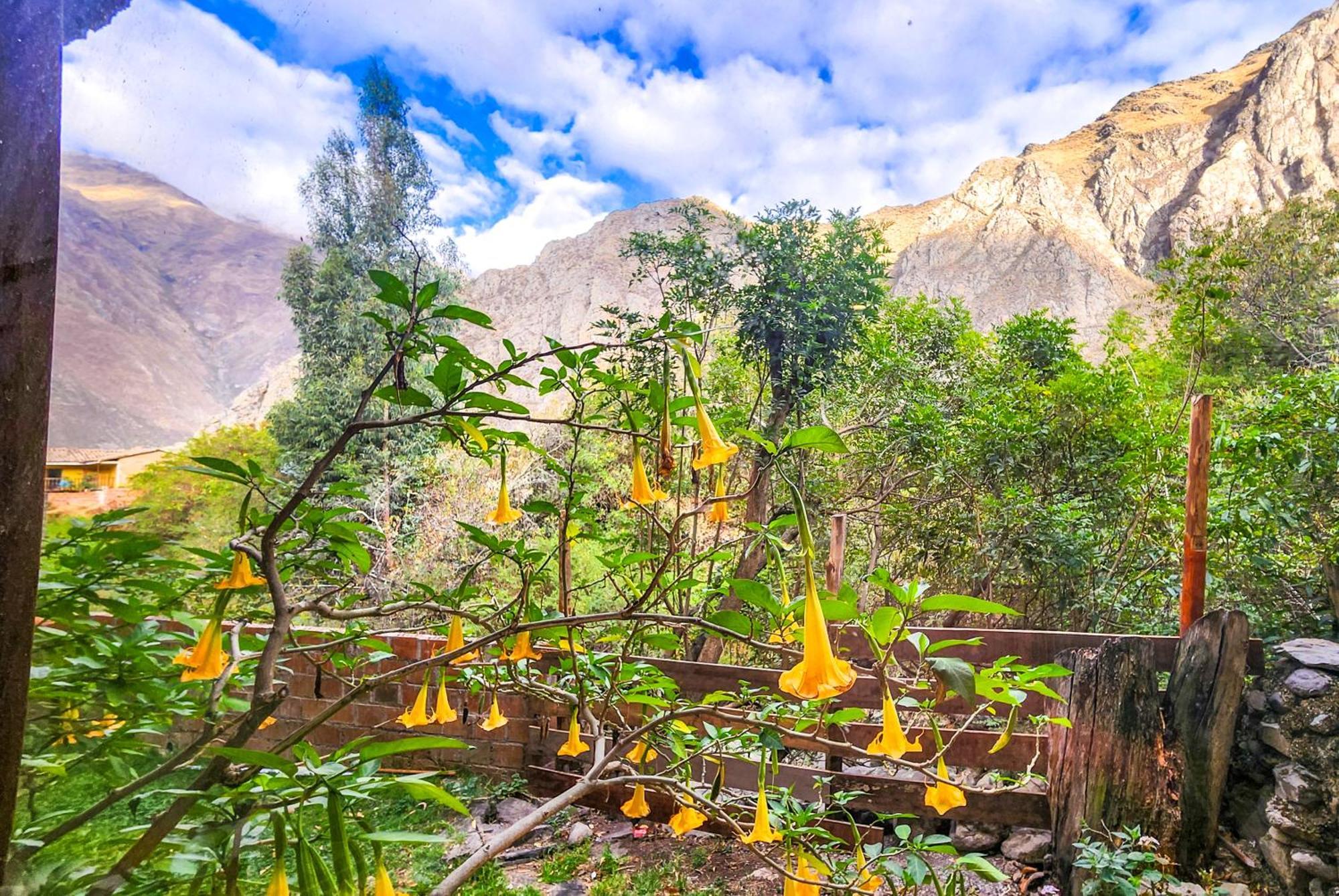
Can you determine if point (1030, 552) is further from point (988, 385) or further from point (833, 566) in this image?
point (833, 566)

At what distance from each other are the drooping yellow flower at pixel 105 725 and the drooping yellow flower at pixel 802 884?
516mm

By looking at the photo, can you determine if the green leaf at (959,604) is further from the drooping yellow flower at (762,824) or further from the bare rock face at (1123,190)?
the bare rock face at (1123,190)

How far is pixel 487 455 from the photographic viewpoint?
21.7 inches

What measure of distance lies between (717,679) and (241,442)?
6.32 ft

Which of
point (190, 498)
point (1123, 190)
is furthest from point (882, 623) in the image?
point (1123, 190)

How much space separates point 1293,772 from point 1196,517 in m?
0.48

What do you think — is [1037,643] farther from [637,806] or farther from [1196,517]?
[637,806]

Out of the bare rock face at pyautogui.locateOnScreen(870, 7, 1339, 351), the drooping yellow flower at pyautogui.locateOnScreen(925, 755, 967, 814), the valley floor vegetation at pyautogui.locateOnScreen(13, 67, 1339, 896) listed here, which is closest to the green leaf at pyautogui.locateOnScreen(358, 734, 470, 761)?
the valley floor vegetation at pyautogui.locateOnScreen(13, 67, 1339, 896)

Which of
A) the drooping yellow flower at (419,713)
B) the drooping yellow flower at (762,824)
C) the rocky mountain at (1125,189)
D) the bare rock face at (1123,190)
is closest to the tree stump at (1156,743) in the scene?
the drooping yellow flower at (762,824)

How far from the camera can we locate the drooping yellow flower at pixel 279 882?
0.26 meters

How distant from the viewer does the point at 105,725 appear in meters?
0.44

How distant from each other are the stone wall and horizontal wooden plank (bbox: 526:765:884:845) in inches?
26.4

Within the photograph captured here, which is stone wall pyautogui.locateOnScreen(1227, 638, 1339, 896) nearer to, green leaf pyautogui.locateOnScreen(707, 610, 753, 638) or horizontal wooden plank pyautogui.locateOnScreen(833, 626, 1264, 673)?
horizontal wooden plank pyautogui.locateOnScreen(833, 626, 1264, 673)

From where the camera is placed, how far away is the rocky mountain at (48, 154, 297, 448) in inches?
15.0
